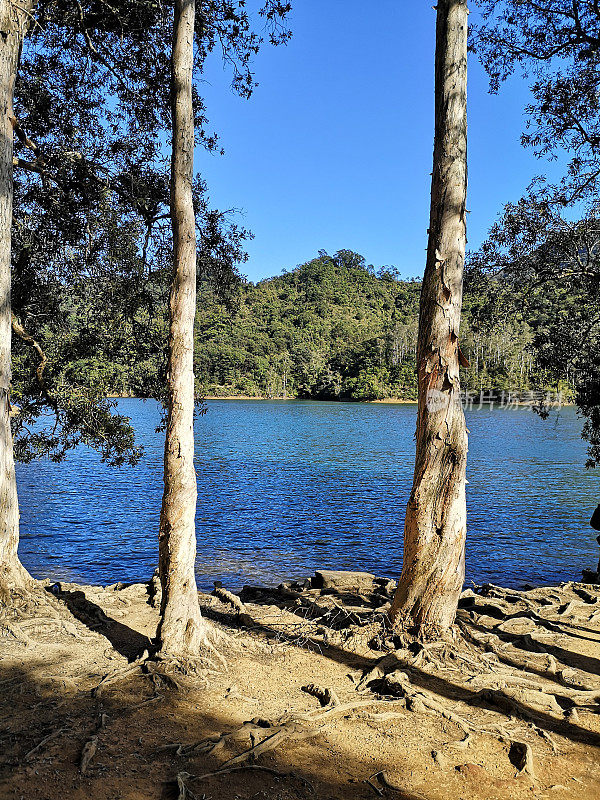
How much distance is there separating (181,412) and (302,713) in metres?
2.58

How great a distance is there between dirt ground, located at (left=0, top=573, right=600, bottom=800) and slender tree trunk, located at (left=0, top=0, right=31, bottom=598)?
2.17 ft

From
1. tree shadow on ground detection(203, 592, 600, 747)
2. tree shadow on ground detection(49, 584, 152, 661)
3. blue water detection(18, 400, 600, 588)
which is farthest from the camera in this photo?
blue water detection(18, 400, 600, 588)

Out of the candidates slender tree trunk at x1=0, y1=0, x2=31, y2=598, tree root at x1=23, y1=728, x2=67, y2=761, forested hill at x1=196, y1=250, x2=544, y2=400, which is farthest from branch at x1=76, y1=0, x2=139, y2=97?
forested hill at x1=196, y1=250, x2=544, y2=400

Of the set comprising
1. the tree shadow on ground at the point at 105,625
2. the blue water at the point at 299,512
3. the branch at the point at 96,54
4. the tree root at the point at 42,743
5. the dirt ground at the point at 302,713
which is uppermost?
the branch at the point at 96,54

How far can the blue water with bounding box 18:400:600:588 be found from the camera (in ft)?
45.2

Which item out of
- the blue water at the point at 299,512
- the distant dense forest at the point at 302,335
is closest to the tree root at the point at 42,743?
the distant dense forest at the point at 302,335

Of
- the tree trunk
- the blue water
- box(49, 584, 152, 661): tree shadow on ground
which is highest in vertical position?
the tree trunk

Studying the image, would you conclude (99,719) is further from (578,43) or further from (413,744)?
(578,43)

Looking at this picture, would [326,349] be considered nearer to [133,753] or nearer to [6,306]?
[6,306]

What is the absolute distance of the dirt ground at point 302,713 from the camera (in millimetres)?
3445

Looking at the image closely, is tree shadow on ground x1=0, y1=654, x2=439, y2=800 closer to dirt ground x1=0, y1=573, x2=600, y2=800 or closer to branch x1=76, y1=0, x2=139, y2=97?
dirt ground x1=0, y1=573, x2=600, y2=800

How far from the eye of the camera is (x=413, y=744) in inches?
155

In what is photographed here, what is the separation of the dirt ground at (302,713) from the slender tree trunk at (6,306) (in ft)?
2.17

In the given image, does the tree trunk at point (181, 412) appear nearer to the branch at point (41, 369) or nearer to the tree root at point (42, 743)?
the tree root at point (42, 743)
